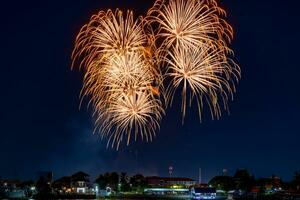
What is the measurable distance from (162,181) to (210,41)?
16301cm

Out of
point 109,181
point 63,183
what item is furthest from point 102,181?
point 63,183

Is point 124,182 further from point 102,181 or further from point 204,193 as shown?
point 204,193

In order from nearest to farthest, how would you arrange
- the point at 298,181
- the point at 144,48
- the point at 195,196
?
the point at 144,48 → the point at 195,196 → the point at 298,181

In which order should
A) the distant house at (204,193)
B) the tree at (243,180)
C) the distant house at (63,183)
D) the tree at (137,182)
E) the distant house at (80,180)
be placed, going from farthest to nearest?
the distant house at (80,180), the distant house at (63,183), the tree at (137,182), the tree at (243,180), the distant house at (204,193)

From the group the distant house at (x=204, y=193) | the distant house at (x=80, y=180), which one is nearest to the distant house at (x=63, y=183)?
the distant house at (x=80, y=180)

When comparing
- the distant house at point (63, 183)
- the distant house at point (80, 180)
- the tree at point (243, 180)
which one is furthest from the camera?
the distant house at point (80, 180)

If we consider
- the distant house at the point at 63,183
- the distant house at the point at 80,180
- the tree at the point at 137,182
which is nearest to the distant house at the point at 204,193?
the tree at the point at 137,182

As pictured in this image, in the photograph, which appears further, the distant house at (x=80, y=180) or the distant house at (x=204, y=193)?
the distant house at (x=80, y=180)

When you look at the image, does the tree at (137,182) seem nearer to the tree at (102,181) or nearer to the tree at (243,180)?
the tree at (102,181)

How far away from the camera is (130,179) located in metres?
150

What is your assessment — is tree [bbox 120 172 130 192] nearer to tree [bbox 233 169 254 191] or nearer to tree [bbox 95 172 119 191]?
tree [bbox 95 172 119 191]

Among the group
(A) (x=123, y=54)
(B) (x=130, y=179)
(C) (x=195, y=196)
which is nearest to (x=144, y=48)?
(A) (x=123, y=54)

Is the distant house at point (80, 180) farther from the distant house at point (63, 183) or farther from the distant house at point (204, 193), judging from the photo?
the distant house at point (204, 193)

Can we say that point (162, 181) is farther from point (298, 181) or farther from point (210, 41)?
point (210, 41)
